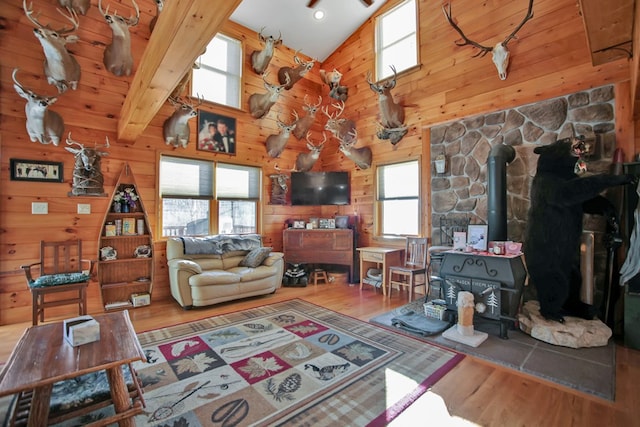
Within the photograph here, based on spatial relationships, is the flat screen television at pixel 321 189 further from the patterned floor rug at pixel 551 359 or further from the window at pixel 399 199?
the patterned floor rug at pixel 551 359

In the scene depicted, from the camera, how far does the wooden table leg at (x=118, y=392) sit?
1.69 metres

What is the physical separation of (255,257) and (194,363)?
2280 millimetres

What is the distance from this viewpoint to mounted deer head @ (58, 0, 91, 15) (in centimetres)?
366

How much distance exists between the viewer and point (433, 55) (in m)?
4.69

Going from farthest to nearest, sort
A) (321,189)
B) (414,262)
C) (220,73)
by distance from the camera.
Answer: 1. (321,189)
2. (220,73)
3. (414,262)

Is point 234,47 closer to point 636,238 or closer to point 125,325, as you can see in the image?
point 125,325

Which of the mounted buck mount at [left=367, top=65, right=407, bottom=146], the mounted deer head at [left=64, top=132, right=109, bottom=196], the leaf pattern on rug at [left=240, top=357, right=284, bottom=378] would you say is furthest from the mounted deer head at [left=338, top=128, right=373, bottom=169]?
the leaf pattern on rug at [left=240, top=357, right=284, bottom=378]

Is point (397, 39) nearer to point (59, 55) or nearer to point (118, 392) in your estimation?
point (59, 55)

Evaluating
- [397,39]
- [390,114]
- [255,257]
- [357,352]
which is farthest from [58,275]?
[397,39]

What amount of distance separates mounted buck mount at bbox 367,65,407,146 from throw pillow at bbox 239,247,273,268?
9.30 feet

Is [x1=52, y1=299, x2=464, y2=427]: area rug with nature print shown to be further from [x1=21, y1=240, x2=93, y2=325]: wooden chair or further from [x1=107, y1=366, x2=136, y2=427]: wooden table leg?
[x1=21, y1=240, x2=93, y2=325]: wooden chair

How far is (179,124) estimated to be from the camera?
446cm

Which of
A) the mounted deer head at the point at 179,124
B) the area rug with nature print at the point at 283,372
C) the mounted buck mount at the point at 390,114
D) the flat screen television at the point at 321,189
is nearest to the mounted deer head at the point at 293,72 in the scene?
the mounted buck mount at the point at 390,114

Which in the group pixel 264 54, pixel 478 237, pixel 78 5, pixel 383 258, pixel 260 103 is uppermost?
pixel 264 54
